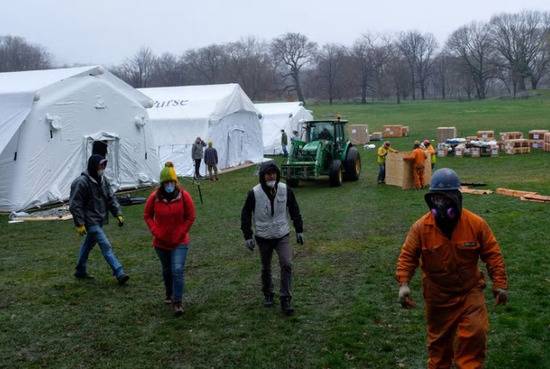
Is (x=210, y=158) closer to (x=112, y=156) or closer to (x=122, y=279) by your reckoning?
(x=112, y=156)

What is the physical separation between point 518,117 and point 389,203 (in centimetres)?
3600

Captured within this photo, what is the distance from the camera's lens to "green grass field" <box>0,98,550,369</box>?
535cm

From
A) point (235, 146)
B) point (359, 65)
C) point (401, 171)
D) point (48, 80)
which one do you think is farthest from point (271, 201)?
point (359, 65)

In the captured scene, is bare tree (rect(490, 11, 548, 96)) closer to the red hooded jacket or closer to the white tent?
the white tent

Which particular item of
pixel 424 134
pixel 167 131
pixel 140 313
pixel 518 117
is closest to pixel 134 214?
pixel 140 313

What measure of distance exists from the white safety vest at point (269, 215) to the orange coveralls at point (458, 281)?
7.53 ft

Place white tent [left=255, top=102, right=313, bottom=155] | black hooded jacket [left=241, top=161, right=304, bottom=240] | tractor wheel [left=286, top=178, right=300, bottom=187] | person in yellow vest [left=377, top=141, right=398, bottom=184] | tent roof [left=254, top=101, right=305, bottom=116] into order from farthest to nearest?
tent roof [left=254, top=101, right=305, bottom=116] < white tent [left=255, top=102, right=313, bottom=155] < tractor wheel [left=286, top=178, right=300, bottom=187] < person in yellow vest [left=377, top=141, right=398, bottom=184] < black hooded jacket [left=241, top=161, right=304, bottom=240]

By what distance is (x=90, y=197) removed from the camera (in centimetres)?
781

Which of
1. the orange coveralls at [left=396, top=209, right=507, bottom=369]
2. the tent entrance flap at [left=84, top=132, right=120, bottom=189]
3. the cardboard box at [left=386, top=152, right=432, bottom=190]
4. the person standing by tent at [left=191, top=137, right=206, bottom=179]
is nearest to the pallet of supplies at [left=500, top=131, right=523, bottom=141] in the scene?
the cardboard box at [left=386, top=152, right=432, bottom=190]

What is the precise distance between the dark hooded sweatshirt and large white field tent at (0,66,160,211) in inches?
304

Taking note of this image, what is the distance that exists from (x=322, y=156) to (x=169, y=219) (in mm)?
12409

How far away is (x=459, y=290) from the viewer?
4156mm

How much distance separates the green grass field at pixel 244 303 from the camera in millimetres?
5348

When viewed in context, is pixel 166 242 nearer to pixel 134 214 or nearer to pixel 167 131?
pixel 134 214
